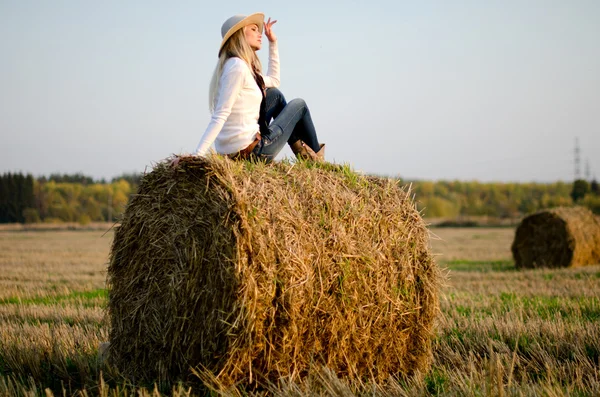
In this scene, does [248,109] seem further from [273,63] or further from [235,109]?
[273,63]

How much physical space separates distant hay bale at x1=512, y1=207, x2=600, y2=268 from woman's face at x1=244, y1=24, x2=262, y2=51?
11294 millimetres

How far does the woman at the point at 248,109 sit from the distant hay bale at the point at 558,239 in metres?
10.7

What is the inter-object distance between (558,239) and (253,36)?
11.5m

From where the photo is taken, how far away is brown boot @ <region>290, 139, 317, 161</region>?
18.3 feet

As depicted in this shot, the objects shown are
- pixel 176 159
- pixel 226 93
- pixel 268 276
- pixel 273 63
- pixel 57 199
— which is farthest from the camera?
pixel 57 199

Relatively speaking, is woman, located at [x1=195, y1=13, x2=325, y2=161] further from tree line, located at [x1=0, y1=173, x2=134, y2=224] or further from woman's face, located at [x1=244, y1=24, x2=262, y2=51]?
tree line, located at [x1=0, y1=173, x2=134, y2=224]

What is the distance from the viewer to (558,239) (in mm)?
14500

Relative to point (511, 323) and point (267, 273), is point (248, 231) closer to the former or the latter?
point (267, 273)

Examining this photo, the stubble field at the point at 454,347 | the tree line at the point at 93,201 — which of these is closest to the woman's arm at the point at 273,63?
the stubble field at the point at 454,347

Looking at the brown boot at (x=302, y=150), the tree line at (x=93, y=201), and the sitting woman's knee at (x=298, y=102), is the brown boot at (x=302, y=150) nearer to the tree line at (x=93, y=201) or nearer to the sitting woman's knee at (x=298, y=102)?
the sitting woman's knee at (x=298, y=102)

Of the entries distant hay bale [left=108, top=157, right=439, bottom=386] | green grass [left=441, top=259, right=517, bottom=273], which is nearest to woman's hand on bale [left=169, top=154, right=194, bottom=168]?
distant hay bale [left=108, top=157, right=439, bottom=386]

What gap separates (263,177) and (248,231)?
552 millimetres

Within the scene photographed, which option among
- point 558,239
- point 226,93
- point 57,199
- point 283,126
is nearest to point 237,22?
point 226,93

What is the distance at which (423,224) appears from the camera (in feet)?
16.7
